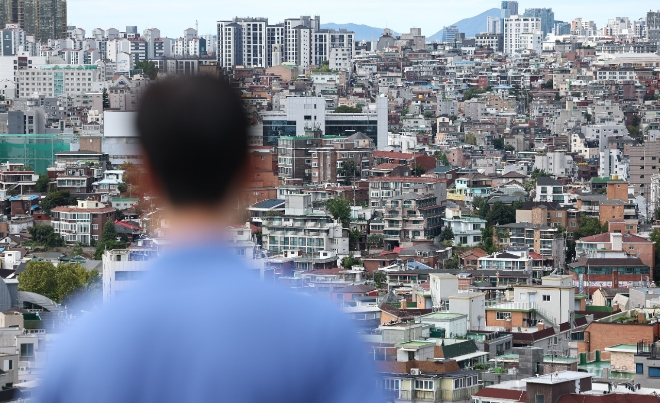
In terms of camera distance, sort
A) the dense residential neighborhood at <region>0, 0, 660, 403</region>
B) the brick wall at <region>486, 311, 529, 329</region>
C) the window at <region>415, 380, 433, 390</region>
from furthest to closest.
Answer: the brick wall at <region>486, 311, 529, 329</region>, the window at <region>415, 380, 433, 390</region>, the dense residential neighborhood at <region>0, 0, 660, 403</region>

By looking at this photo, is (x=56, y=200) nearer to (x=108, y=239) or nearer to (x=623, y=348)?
(x=108, y=239)

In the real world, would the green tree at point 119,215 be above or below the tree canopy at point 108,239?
above

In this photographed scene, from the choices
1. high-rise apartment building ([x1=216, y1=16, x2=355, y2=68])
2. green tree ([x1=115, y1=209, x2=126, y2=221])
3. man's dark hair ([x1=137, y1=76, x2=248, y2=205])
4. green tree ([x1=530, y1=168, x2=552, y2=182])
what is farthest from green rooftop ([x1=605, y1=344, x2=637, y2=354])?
high-rise apartment building ([x1=216, y1=16, x2=355, y2=68])

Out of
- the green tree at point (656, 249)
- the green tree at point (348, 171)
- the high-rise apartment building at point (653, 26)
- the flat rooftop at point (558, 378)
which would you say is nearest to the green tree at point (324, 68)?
the high-rise apartment building at point (653, 26)

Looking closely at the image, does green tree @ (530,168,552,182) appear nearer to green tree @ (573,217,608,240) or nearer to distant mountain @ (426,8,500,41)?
green tree @ (573,217,608,240)

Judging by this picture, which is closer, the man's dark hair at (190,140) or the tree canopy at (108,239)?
the man's dark hair at (190,140)

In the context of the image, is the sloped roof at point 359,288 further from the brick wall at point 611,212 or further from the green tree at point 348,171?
the green tree at point 348,171

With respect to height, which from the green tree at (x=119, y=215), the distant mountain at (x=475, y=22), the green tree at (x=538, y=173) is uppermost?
the distant mountain at (x=475, y=22)
